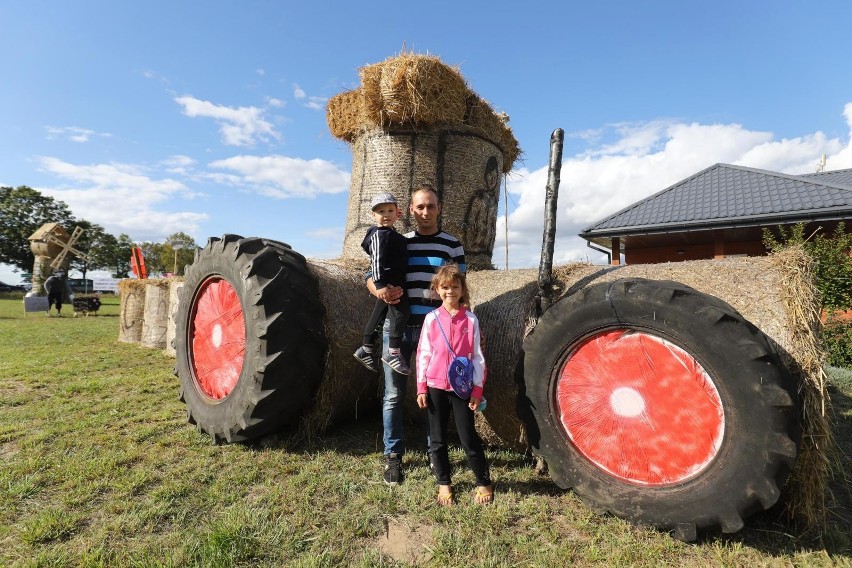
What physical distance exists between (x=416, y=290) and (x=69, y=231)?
219 ft

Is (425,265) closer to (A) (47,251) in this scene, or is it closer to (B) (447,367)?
(B) (447,367)

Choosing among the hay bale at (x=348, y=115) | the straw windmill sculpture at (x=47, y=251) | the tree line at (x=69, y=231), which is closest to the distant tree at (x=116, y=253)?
the tree line at (x=69, y=231)

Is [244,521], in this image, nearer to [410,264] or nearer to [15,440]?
[410,264]

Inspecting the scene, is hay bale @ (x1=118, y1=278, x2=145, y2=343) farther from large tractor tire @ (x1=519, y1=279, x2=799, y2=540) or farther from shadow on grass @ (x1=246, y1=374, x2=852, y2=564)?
large tractor tire @ (x1=519, y1=279, x2=799, y2=540)

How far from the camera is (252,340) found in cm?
316

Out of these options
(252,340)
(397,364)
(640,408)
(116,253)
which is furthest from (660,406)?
(116,253)

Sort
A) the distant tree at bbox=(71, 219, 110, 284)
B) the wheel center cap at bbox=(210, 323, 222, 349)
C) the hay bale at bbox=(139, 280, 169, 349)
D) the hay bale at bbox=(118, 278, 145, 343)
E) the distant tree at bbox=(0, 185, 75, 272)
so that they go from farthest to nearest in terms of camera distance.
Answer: the distant tree at bbox=(71, 219, 110, 284) < the distant tree at bbox=(0, 185, 75, 272) < the hay bale at bbox=(118, 278, 145, 343) < the hay bale at bbox=(139, 280, 169, 349) < the wheel center cap at bbox=(210, 323, 222, 349)

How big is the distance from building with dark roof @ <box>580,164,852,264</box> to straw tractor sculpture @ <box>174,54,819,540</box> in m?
7.03

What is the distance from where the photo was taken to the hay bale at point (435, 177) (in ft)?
16.1

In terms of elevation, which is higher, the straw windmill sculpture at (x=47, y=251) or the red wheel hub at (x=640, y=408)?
the straw windmill sculpture at (x=47, y=251)

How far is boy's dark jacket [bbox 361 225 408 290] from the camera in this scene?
298cm

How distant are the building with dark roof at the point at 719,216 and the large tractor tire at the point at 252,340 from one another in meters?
8.29

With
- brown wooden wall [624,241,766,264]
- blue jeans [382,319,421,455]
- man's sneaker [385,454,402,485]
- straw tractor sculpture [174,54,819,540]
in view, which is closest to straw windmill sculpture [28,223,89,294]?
straw tractor sculpture [174,54,819,540]

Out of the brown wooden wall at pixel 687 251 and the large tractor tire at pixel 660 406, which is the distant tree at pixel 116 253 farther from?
the large tractor tire at pixel 660 406
